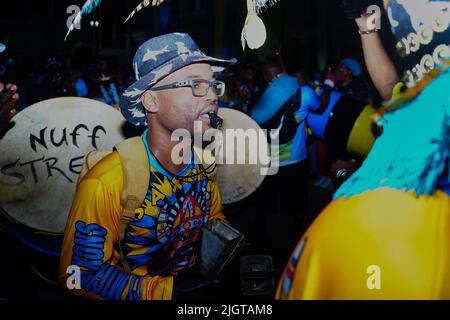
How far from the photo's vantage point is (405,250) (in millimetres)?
944

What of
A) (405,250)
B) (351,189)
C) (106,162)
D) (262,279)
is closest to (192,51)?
(106,162)

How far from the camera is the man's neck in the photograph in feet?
5.64

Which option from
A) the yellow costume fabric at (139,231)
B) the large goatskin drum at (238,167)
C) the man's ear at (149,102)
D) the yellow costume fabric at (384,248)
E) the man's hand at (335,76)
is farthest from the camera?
the man's hand at (335,76)

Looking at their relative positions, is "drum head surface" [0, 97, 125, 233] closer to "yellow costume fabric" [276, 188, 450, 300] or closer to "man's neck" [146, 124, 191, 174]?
"man's neck" [146, 124, 191, 174]

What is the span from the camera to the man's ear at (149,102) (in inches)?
67.2

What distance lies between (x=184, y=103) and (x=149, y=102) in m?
0.12

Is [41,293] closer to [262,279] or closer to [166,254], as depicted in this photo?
[166,254]

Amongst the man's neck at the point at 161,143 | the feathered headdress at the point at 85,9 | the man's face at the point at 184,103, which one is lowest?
the man's neck at the point at 161,143

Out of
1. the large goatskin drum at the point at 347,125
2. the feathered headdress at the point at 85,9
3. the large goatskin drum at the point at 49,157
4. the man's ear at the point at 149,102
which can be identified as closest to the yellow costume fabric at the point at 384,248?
the large goatskin drum at the point at 347,125

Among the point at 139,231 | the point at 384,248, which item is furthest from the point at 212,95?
the point at 384,248

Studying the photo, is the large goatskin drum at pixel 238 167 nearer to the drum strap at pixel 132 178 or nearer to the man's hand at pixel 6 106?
the drum strap at pixel 132 178

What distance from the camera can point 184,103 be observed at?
1690mm

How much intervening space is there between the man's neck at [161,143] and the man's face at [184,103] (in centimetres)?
2

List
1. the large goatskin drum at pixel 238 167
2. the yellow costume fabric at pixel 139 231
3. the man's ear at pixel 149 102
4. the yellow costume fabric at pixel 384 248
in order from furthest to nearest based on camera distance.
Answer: the large goatskin drum at pixel 238 167 < the man's ear at pixel 149 102 < the yellow costume fabric at pixel 139 231 < the yellow costume fabric at pixel 384 248
